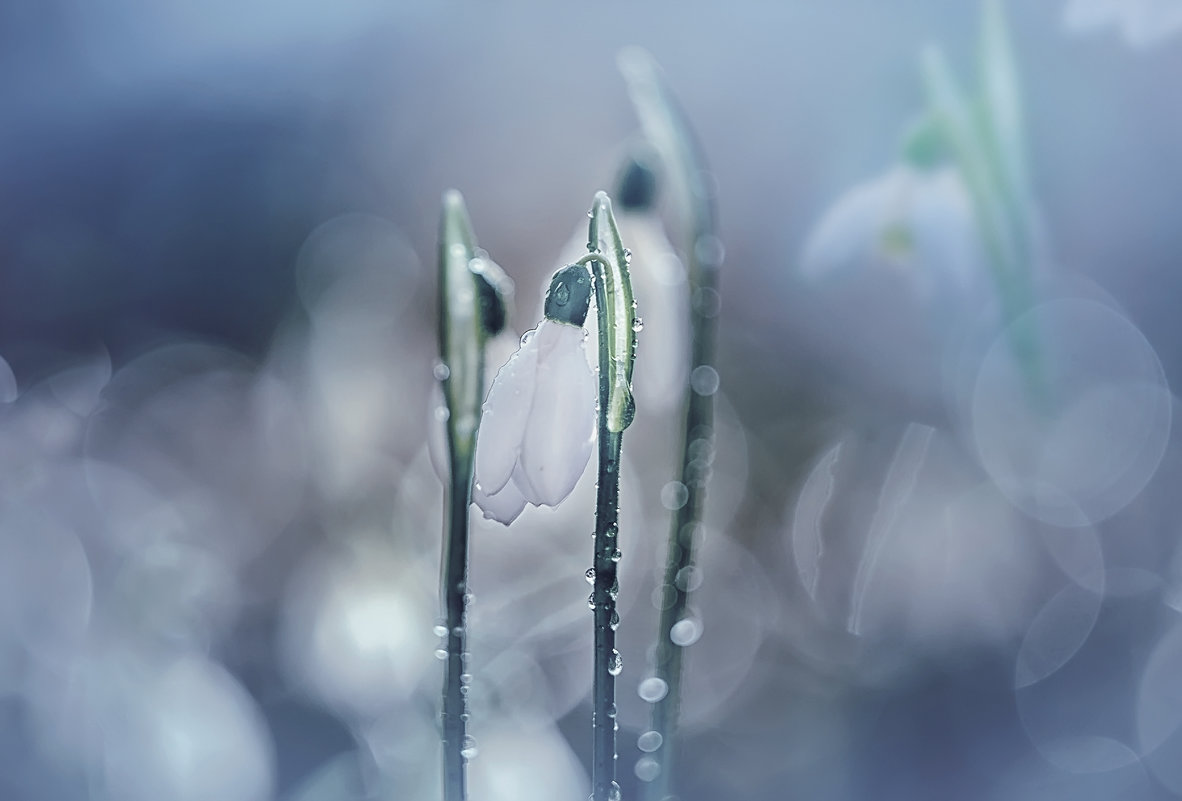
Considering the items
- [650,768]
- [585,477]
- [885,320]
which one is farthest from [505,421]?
[885,320]

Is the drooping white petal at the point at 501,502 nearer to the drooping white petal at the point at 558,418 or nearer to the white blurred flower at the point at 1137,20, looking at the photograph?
the drooping white petal at the point at 558,418

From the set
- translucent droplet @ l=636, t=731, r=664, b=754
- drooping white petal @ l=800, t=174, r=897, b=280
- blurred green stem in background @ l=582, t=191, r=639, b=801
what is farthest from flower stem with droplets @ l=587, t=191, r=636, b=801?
drooping white petal @ l=800, t=174, r=897, b=280

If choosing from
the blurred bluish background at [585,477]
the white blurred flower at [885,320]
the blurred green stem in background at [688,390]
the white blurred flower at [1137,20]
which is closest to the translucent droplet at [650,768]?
the blurred green stem in background at [688,390]

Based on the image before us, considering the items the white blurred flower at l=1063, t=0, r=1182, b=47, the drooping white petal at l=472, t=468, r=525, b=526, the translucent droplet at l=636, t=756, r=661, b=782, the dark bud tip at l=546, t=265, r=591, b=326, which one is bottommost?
the translucent droplet at l=636, t=756, r=661, b=782

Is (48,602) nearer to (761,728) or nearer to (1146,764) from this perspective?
(761,728)

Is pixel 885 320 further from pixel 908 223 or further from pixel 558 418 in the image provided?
pixel 558 418

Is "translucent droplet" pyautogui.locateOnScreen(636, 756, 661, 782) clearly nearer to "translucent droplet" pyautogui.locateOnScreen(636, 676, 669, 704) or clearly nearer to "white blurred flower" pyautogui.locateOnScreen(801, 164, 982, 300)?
"translucent droplet" pyautogui.locateOnScreen(636, 676, 669, 704)

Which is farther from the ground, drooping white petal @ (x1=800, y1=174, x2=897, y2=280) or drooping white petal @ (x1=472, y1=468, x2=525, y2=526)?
drooping white petal @ (x1=800, y1=174, x2=897, y2=280)
